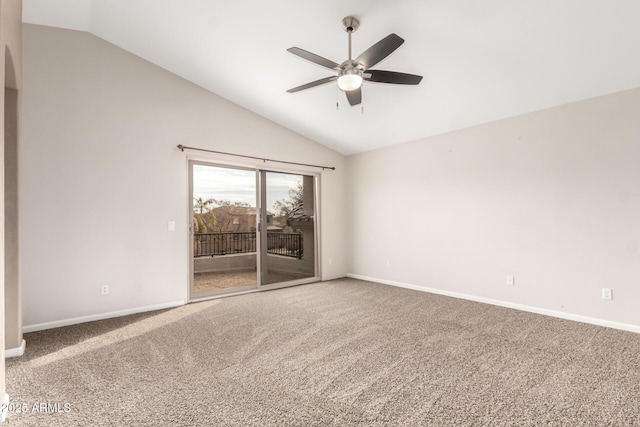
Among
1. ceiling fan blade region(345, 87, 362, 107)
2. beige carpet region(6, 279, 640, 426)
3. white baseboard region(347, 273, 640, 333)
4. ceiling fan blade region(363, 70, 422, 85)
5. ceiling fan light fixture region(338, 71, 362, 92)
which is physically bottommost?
beige carpet region(6, 279, 640, 426)

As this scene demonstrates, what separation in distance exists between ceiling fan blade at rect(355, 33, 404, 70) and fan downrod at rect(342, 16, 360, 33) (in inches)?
22.1

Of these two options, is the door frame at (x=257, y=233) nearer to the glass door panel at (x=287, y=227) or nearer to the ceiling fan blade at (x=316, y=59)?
the glass door panel at (x=287, y=227)

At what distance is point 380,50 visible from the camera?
8.29 feet

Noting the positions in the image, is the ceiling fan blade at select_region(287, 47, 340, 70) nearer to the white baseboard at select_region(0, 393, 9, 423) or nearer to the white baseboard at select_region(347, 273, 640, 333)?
the white baseboard at select_region(0, 393, 9, 423)

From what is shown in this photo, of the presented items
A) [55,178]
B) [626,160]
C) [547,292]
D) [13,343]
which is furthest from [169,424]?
[626,160]

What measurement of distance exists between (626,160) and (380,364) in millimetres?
3403

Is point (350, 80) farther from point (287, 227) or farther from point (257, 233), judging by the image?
point (287, 227)

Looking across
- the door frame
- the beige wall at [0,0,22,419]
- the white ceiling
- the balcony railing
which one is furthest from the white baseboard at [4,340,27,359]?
the white ceiling

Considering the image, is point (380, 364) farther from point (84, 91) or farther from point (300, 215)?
point (84, 91)

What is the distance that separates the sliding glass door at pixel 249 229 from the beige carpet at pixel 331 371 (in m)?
1.47

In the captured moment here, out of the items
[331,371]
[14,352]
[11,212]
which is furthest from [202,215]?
[331,371]

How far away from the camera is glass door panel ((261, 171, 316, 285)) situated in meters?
5.36

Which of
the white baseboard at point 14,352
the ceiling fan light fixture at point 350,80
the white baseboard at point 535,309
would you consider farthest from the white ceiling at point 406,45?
Result: the white baseboard at point 14,352

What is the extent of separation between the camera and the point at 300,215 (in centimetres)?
591
